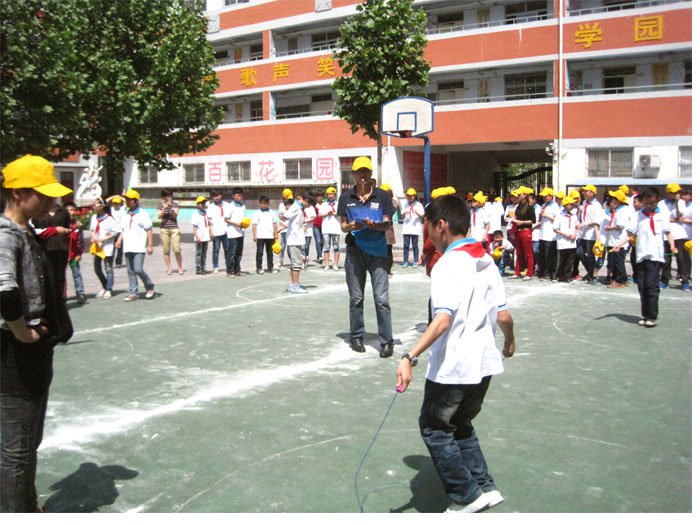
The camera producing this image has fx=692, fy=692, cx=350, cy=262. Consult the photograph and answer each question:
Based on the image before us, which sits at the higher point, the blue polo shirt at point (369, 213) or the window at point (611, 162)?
the window at point (611, 162)

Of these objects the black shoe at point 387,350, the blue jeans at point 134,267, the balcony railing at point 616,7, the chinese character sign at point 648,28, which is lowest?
the black shoe at point 387,350

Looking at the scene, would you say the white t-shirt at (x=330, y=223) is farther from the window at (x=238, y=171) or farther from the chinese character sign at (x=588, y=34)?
the window at (x=238, y=171)

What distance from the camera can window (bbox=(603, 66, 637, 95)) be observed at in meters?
28.8

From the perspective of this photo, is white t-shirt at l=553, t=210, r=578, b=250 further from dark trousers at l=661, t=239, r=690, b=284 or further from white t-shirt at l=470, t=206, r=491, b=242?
dark trousers at l=661, t=239, r=690, b=284

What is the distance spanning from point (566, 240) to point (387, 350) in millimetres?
7217

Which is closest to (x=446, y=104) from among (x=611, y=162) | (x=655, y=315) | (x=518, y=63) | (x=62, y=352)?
(x=518, y=63)

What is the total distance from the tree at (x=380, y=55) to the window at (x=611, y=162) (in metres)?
13.5

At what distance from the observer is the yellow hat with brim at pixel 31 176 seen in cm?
311

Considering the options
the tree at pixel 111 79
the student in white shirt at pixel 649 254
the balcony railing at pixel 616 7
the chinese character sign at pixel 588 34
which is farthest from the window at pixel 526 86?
the student in white shirt at pixel 649 254

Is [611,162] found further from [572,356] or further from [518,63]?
[572,356]

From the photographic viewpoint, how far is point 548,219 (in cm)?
1330

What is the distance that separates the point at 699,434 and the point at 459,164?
34336 mm

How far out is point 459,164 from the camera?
123 feet

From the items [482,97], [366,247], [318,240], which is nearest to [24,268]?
[366,247]
